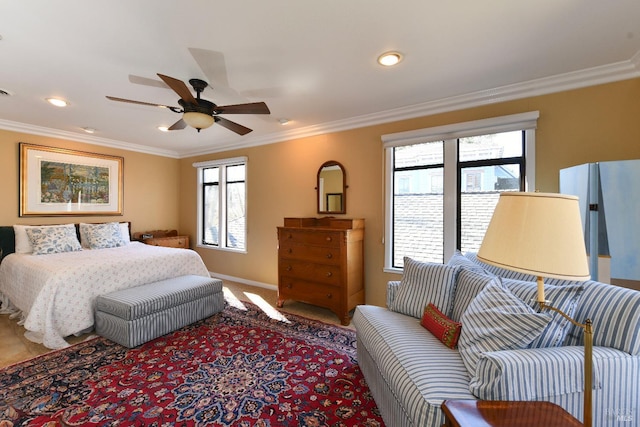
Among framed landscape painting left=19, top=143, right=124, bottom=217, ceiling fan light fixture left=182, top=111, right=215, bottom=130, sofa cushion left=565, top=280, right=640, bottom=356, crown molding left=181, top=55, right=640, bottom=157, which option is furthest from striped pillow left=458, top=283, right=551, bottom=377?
framed landscape painting left=19, top=143, right=124, bottom=217

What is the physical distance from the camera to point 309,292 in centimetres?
348

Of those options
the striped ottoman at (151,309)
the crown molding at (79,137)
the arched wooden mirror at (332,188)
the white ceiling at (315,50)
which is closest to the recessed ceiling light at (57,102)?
the white ceiling at (315,50)

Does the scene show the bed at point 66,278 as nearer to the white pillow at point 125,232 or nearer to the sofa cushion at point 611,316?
the white pillow at point 125,232

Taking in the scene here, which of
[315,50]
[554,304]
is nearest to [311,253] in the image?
[315,50]

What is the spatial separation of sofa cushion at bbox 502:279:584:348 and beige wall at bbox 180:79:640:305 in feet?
5.10

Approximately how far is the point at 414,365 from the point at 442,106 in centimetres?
271

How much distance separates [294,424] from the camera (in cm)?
173

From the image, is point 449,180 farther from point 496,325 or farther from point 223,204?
point 223,204

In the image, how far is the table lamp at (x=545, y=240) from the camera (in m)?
0.99

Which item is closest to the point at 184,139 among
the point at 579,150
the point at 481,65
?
the point at 481,65

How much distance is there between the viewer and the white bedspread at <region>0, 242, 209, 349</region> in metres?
2.64

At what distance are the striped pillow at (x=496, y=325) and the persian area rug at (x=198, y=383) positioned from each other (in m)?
0.78

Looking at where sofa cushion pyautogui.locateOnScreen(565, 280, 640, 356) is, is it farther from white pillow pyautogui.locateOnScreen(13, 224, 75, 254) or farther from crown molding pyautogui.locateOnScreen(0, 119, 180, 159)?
crown molding pyautogui.locateOnScreen(0, 119, 180, 159)

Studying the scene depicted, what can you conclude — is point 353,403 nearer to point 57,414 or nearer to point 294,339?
point 294,339
